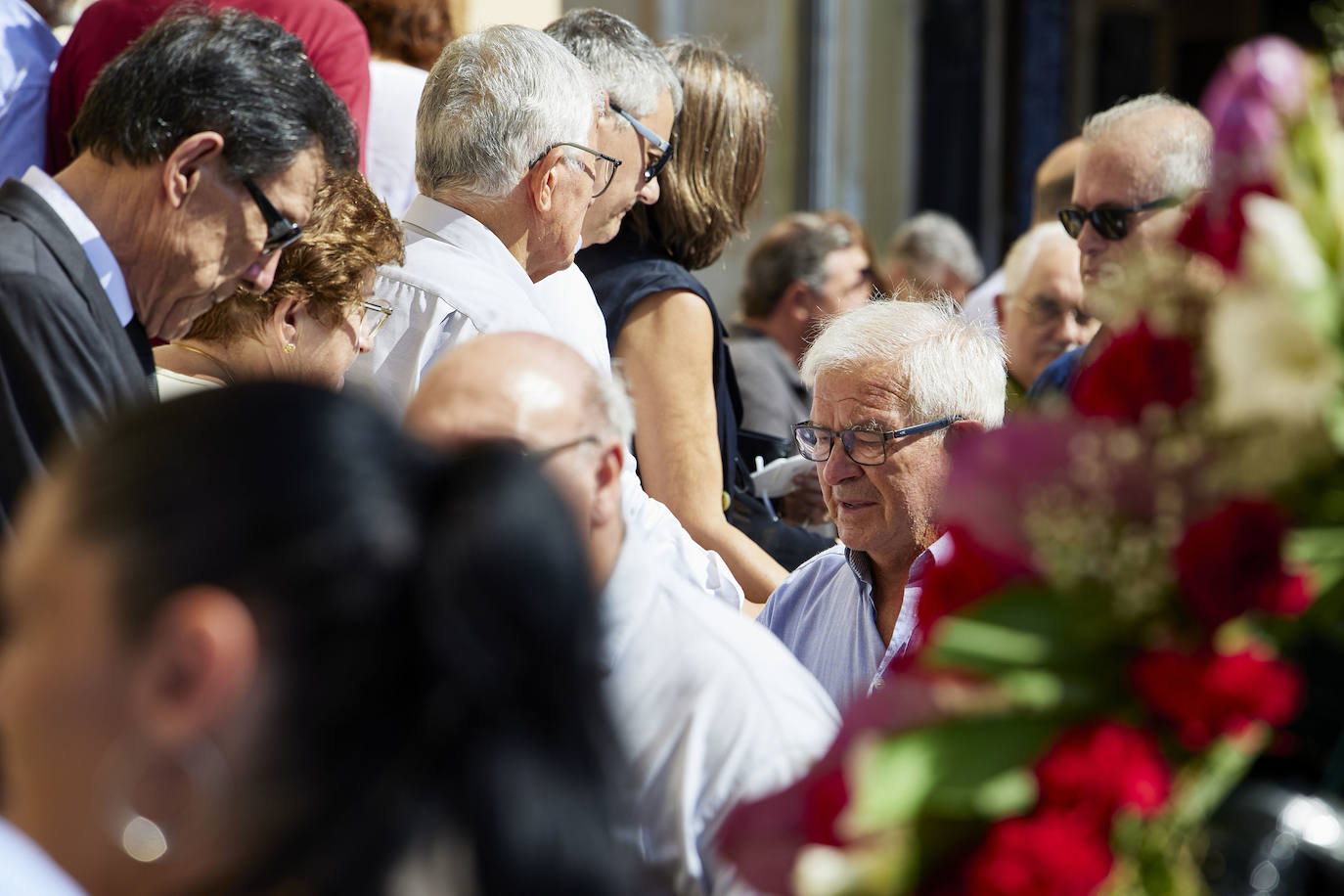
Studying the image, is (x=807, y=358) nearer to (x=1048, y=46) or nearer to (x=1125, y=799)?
(x=1125, y=799)

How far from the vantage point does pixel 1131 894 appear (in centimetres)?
113

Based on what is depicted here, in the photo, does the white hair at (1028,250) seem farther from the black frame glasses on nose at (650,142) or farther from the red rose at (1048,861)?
the red rose at (1048,861)

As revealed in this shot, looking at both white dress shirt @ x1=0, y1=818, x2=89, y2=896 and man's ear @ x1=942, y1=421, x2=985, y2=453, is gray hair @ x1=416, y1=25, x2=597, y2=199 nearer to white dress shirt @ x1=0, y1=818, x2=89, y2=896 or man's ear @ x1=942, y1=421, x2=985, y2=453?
man's ear @ x1=942, y1=421, x2=985, y2=453

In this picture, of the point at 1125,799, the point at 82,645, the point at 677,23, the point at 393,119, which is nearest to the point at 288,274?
the point at 393,119

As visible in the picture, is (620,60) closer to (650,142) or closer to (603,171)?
(650,142)

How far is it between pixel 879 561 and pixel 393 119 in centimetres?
183

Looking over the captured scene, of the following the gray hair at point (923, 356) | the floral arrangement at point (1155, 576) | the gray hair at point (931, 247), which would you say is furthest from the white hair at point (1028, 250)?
the floral arrangement at point (1155, 576)

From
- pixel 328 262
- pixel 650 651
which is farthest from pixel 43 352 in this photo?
pixel 650 651

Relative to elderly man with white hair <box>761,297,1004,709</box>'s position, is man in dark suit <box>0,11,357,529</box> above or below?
above

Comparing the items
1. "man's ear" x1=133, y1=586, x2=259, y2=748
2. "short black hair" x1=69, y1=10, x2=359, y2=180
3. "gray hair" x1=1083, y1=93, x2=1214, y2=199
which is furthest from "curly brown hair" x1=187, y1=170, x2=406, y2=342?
"man's ear" x1=133, y1=586, x2=259, y2=748

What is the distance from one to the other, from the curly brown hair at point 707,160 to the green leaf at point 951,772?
8.91ft

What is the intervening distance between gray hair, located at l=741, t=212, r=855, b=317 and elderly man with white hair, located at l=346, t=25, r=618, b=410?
92.1 inches

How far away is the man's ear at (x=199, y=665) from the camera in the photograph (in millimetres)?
1112

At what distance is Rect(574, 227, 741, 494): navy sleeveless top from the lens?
3521 mm
